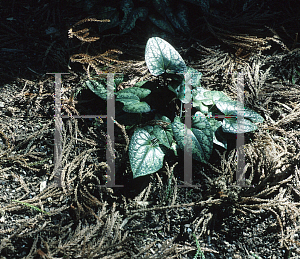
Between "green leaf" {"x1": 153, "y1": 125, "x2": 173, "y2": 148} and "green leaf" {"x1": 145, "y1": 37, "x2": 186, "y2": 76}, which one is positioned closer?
"green leaf" {"x1": 153, "y1": 125, "x2": 173, "y2": 148}

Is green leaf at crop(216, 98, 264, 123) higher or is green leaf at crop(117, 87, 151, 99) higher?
green leaf at crop(117, 87, 151, 99)

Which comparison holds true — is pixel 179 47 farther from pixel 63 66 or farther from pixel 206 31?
pixel 63 66

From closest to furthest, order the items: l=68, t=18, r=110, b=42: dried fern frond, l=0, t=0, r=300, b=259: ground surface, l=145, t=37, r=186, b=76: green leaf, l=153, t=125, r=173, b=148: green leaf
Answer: l=0, t=0, r=300, b=259: ground surface
l=153, t=125, r=173, b=148: green leaf
l=145, t=37, r=186, b=76: green leaf
l=68, t=18, r=110, b=42: dried fern frond

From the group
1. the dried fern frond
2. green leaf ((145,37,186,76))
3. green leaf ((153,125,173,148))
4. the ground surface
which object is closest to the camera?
the ground surface

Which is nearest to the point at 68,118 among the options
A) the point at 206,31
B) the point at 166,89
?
the point at 166,89

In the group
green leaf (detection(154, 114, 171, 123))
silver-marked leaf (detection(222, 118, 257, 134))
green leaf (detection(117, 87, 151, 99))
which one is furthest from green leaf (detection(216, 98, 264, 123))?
green leaf (detection(117, 87, 151, 99))

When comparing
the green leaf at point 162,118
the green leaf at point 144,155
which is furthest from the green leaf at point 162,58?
the green leaf at point 144,155

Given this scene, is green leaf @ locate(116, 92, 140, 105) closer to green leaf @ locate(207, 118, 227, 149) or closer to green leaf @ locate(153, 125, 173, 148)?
green leaf @ locate(153, 125, 173, 148)
